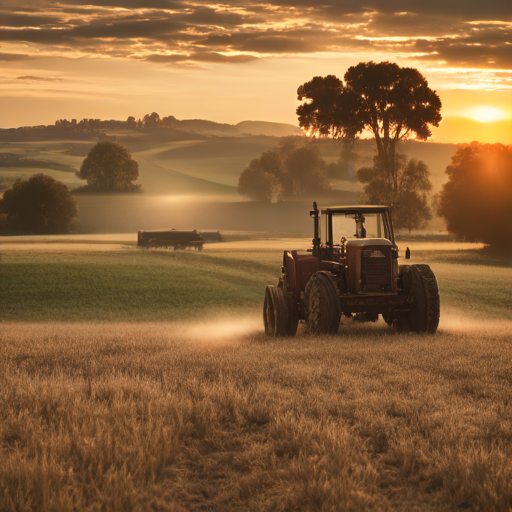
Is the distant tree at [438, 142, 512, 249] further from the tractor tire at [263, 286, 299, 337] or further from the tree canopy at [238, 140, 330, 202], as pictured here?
the tree canopy at [238, 140, 330, 202]

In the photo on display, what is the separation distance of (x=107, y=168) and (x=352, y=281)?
105 m

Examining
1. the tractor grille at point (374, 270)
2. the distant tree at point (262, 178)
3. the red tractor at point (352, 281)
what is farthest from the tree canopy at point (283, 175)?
the tractor grille at point (374, 270)

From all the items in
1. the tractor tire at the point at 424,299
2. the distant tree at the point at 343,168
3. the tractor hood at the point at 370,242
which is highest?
the distant tree at the point at 343,168

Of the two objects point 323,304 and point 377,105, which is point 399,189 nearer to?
point 377,105

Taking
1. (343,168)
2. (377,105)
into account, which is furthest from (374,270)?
(343,168)

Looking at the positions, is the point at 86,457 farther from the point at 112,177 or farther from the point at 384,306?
the point at 112,177

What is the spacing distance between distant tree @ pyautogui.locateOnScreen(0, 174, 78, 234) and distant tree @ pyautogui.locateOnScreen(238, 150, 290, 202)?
142 ft

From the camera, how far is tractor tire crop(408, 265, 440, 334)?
45.5ft

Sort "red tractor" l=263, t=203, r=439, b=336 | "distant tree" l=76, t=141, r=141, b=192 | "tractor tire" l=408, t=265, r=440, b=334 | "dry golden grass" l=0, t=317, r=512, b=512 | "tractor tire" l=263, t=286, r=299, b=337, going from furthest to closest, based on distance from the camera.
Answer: "distant tree" l=76, t=141, r=141, b=192, "tractor tire" l=263, t=286, r=299, b=337, "tractor tire" l=408, t=265, r=440, b=334, "red tractor" l=263, t=203, r=439, b=336, "dry golden grass" l=0, t=317, r=512, b=512

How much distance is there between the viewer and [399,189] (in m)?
57.6

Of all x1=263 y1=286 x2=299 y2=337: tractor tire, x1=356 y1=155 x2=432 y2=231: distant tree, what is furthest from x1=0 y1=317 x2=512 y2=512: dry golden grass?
x1=356 y1=155 x2=432 y2=231: distant tree

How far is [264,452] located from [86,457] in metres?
1.59

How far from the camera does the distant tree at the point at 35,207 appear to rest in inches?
3108

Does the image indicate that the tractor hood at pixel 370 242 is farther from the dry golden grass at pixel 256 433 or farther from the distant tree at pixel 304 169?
the distant tree at pixel 304 169
